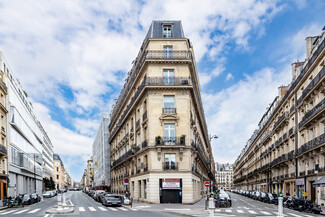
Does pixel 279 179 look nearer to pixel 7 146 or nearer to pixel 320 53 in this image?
pixel 320 53

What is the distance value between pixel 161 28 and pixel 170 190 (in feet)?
60.2

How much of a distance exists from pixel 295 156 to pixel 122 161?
25811 millimetres

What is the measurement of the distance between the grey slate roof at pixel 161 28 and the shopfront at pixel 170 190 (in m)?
16.0

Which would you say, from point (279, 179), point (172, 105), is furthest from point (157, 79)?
point (279, 179)

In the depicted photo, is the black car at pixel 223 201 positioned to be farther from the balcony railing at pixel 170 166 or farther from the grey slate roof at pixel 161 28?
the grey slate roof at pixel 161 28

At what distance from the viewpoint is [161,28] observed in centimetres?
4044

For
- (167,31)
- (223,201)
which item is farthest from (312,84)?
(167,31)

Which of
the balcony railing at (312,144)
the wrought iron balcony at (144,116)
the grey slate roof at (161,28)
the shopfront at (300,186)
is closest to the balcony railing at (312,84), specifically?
the balcony railing at (312,144)

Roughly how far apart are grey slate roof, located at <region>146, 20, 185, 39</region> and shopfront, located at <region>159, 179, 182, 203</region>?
52.4 ft

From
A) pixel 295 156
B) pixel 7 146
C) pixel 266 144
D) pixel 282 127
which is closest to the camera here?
pixel 295 156

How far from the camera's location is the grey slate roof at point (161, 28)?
130 ft

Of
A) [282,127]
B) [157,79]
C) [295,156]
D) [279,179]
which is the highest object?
[157,79]

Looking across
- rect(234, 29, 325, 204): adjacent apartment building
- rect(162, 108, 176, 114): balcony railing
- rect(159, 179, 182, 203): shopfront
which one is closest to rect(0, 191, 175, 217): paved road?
rect(159, 179, 182, 203): shopfront

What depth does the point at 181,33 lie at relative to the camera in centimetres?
3925
